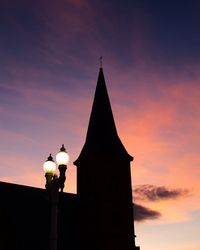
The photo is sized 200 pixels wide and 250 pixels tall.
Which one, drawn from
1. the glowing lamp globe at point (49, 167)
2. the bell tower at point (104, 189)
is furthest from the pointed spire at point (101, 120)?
the glowing lamp globe at point (49, 167)

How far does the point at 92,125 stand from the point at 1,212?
987cm

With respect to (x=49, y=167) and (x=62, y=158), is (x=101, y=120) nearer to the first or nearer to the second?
(x=49, y=167)

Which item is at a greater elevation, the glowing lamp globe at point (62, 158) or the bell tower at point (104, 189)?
the bell tower at point (104, 189)

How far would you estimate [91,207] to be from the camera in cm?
3134

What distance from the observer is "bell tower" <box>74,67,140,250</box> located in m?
30.7

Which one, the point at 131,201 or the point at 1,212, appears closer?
the point at 1,212

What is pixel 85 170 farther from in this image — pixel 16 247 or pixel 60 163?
pixel 60 163

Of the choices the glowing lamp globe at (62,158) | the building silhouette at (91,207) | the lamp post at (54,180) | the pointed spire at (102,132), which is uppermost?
the pointed spire at (102,132)

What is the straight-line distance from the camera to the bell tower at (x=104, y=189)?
3072 cm

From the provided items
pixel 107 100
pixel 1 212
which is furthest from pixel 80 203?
pixel 107 100

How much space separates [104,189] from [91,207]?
1711 millimetres

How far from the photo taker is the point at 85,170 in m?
32.3

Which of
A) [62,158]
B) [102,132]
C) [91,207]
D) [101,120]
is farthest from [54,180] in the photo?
[101,120]

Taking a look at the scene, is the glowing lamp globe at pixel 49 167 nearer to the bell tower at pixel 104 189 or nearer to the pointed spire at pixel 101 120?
the bell tower at pixel 104 189
